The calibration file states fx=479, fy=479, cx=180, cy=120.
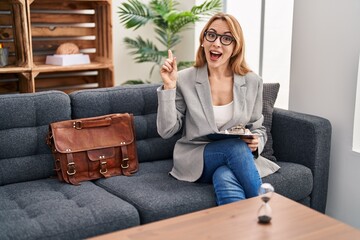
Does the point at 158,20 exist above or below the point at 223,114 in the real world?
above

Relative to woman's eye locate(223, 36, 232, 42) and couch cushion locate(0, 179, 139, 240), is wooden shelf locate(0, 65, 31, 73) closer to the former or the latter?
couch cushion locate(0, 179, 139, 240)

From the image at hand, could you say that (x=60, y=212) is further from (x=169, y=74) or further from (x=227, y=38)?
(x=227, y=38)

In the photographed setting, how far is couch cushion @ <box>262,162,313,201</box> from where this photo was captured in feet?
7.67

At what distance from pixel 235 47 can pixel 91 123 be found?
0.81m

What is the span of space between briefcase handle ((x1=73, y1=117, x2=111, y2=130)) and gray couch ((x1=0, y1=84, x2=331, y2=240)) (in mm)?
98

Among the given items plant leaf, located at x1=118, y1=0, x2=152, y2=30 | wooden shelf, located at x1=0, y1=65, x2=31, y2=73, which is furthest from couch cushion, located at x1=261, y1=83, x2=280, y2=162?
wooden shelf, located at x1=0, y1=65, x2=31, y2=73

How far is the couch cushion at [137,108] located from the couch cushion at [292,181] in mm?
617

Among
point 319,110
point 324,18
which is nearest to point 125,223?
point 319,110

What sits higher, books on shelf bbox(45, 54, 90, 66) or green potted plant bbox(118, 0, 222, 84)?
green potted plant bbox(118, 0, 222, 84)

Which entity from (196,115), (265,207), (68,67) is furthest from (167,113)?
(68,67)

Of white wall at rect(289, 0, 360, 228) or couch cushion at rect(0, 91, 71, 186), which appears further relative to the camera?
white wall at rect(289, 0, 360, 228)

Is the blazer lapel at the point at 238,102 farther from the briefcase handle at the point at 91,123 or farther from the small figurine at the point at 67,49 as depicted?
the small figurine at the point at 67,49

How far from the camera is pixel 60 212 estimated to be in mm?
1910

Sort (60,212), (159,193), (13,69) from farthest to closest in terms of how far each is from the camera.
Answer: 1. (13,69)
2. (159,193)
3. (60,212)
